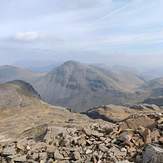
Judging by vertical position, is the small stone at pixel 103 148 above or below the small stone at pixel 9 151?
above

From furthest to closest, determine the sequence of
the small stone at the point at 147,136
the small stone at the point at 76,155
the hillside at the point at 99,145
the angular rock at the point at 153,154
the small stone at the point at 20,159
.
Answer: the small stone at the point at 20,159
the small stone at the point at 147,136
the small stone at the point at 76,155
the hillside at the point at 99,145
the angular rock at the point at 153,154

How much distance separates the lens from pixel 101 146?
28859mm

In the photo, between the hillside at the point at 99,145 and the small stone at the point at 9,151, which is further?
the small stone at the point at 9,151

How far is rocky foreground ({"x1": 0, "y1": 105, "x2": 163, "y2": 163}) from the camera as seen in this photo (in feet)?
88.9

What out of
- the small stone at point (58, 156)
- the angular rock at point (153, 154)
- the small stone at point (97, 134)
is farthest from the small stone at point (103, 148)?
the angular rock at point (153, 154)

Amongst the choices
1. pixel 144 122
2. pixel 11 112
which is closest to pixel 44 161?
pixel 144 122

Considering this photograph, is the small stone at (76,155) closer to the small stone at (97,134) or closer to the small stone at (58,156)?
the small stone at (58,156)

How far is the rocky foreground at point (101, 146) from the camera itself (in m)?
27.1

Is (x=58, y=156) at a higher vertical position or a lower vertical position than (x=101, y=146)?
lower

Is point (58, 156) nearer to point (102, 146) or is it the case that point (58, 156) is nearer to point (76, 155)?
point (76, 155)

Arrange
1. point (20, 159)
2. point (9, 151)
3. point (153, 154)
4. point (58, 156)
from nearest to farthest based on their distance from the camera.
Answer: point (153, 154) < point (58, 156) < point (20, 159) < point (9, 151)

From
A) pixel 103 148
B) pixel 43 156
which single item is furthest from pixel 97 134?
pixel 43 156

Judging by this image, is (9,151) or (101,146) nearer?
(101,146)

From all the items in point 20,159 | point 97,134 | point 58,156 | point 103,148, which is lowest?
point 20,159
